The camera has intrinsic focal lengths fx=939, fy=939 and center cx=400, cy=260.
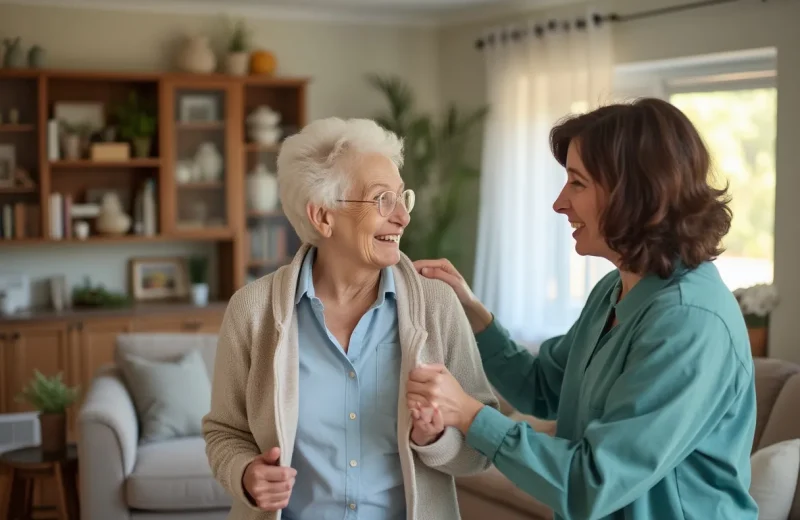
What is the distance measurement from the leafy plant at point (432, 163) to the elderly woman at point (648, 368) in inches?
167

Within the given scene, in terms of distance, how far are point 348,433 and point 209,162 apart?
13.7 ft

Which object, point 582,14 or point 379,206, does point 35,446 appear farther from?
point 582,14

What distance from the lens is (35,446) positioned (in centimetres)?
405

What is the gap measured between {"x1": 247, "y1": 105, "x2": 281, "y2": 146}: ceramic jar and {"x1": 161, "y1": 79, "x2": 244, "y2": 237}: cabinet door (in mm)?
110

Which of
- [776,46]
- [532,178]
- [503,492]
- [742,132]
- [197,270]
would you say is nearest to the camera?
[503,492]

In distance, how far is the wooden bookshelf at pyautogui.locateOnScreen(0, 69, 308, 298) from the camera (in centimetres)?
543

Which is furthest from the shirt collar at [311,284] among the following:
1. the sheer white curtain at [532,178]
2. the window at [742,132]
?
the sheer white curtain at [532,178]

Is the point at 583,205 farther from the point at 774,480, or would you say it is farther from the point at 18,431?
the point at 18,431

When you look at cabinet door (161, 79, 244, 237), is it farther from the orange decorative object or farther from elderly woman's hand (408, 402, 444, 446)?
elderly woman's hand (408, 402, 444, 446)

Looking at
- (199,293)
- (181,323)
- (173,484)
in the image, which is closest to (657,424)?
(173,484)

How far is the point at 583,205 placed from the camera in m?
1.58

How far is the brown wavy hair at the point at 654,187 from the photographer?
148 centimetres

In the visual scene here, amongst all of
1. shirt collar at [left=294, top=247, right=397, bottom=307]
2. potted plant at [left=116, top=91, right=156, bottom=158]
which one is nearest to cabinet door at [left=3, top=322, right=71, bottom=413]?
potted plant at [left=116, top=91, right=156, bottom=158]

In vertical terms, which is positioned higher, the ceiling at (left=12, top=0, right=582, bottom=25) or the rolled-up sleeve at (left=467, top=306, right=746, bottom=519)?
the ceiling at (left=12, top=0, right=582, bottom=25)
